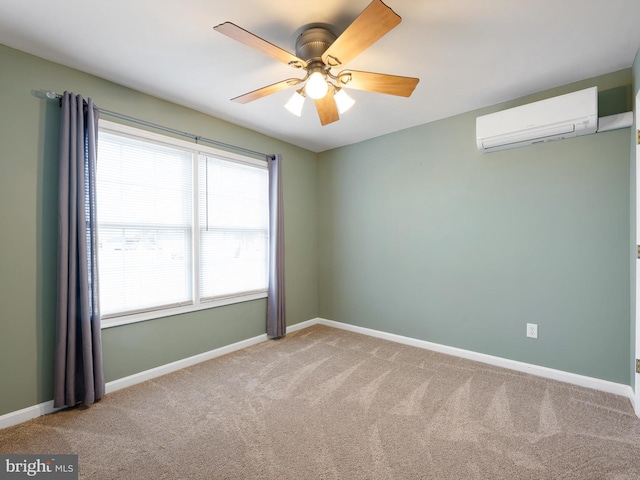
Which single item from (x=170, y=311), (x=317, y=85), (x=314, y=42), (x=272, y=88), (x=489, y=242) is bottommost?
(x=170, y=311)

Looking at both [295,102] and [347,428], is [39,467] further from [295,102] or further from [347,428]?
[295,102]

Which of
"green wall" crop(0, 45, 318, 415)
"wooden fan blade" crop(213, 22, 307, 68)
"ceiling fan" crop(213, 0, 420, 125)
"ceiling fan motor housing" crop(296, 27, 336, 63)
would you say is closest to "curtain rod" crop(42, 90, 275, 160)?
"green wall" crop(0, 45, 318, 415)

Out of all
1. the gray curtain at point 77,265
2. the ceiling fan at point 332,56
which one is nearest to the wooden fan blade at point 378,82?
the ceiling fan at point 332,56

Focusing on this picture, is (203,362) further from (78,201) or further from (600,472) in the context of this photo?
(600,472)

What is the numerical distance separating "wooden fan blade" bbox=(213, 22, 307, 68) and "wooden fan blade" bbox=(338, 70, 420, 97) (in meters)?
0.28

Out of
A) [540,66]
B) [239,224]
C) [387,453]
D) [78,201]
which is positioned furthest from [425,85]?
[78,201]

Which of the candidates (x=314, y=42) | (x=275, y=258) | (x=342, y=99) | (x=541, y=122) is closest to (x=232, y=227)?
(x=275, y=258)

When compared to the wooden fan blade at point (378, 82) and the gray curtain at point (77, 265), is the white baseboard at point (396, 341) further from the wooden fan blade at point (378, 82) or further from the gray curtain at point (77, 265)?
the wooden fan blade at point (378, 82)

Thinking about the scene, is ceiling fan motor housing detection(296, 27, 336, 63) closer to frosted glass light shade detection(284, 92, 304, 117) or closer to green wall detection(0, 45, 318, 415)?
frosted glass light shade detection(284, 92, 304, 117)

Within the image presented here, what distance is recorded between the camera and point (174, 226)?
115 inches

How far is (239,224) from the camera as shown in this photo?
11.5 ft

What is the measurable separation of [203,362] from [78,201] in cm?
185

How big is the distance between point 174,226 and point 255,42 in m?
1.94

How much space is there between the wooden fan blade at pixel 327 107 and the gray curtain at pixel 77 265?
172 cm
